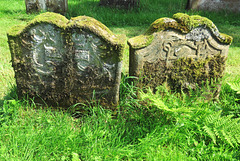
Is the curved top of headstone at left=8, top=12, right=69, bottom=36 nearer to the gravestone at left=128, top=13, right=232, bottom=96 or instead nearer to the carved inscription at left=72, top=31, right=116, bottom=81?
the carved inscription at left=72, top=31, right=116, bottom=81

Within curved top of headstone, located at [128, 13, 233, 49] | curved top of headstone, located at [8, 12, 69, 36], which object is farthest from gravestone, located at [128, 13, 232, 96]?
curved top of headstone, located at [8, 12, 69, 36]

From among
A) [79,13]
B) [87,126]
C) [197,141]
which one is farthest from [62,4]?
[197,141]

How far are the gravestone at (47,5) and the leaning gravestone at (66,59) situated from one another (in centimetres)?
422

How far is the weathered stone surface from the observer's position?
23.5ft

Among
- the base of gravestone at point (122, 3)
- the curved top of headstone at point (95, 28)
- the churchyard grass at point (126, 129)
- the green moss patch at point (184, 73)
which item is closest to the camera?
the churchyard grass at point (126, 129)

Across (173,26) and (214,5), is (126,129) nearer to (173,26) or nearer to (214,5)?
(173,26)

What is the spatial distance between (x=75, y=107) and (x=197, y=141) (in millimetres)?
1474

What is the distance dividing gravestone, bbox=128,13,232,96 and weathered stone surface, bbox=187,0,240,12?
15.3ft

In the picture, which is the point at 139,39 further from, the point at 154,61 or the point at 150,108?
the point at 150,108

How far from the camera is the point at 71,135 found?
8.08 feet

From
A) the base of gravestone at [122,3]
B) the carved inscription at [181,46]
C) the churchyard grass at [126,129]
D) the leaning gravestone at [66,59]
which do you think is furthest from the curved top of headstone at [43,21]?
the base of gravestone at [122,3]

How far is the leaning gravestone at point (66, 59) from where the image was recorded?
8.42 feet

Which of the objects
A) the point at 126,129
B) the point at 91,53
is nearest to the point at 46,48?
the point at 91,53

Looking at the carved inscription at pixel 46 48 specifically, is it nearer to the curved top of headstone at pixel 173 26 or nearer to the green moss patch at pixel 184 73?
the curved top of headstone at pixel 173 26
